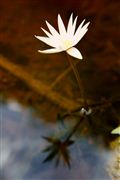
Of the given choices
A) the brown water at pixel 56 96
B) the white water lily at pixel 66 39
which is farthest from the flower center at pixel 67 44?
the brown water at pixel 56 96

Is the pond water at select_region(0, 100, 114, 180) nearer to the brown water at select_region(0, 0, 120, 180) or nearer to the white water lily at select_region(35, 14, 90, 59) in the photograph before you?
the brown water at select_region(0, 0, 120, 180)

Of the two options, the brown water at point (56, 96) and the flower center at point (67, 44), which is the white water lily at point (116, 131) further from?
the flower center at point (67, 44)

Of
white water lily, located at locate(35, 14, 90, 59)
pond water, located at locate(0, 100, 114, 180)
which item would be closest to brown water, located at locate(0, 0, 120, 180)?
pond water, located at locate(0, 100, 114, 180)

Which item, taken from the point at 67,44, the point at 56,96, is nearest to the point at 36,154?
the point at 56,96

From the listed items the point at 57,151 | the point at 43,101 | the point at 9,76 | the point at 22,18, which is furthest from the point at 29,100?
the point at 22,18

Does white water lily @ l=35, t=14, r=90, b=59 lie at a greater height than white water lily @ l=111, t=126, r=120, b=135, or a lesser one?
greater

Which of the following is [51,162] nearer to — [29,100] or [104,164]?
[104,164]

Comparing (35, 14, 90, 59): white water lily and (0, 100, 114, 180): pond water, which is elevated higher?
(35, 14, 90, 59): white water lily

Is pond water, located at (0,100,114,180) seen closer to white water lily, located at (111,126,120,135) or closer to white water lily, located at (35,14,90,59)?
white water lily, located at (111,126,120,135)
